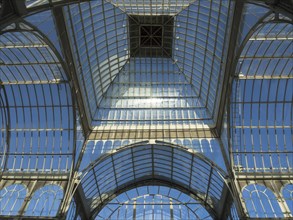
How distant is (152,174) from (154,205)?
152 inches

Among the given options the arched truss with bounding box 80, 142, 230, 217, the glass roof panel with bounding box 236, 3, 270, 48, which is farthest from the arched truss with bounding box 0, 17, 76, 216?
the glass roof panel with bounding box 236, 3, 270, 48

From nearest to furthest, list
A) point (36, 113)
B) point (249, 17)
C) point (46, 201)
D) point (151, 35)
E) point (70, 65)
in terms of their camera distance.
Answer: point (249, 17)
point (70, 65)
point (46, 201)
point (36, 113)
point (151, 35)

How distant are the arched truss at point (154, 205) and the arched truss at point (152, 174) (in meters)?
0.68

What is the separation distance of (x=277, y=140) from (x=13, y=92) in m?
26.6

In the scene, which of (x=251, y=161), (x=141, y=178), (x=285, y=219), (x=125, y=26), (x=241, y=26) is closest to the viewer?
(x=241, y=26)

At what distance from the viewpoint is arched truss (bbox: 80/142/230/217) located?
39.7 metres

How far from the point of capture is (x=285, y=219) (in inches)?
1194

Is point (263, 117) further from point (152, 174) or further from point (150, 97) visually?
point (152, 174)

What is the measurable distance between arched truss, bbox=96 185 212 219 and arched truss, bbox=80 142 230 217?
675mm

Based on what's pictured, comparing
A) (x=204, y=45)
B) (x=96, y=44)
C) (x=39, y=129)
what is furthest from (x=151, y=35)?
(x=39, y=129)

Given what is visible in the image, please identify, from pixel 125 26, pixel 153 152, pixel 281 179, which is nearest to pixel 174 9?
pixel 125 26

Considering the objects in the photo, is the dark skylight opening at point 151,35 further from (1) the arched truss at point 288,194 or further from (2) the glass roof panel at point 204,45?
(1) the arched truss at point 288,194

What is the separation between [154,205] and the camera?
4559cm

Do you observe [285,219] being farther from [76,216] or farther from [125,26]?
[125,26]
